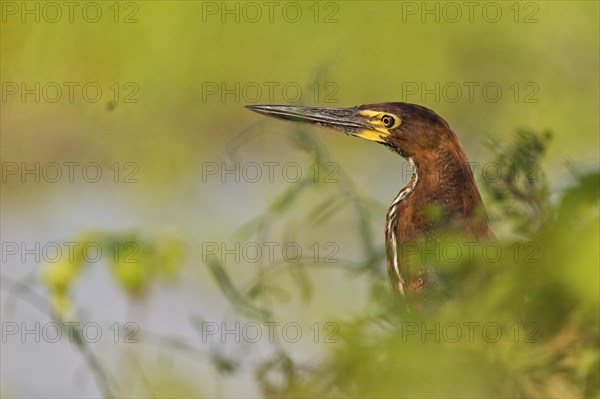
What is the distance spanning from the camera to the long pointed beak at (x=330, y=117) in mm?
3504

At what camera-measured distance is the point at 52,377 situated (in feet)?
15.4

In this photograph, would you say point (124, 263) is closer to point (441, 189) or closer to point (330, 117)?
point (441, 189)

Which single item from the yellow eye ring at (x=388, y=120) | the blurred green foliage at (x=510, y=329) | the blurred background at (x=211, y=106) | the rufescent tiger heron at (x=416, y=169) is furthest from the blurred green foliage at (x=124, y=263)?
the blurred background at (x=211, y=106)

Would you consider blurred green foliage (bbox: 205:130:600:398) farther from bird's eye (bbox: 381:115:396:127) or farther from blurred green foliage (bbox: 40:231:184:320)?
bird's eye (bbox: 381:115:396:127)

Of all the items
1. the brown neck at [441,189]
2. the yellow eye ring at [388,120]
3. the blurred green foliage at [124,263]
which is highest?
the yellow eye ring at [388,120]

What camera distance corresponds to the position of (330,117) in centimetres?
356

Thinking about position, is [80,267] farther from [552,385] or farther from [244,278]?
[244,278]

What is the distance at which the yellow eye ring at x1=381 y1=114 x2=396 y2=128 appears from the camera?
3396 millimetres

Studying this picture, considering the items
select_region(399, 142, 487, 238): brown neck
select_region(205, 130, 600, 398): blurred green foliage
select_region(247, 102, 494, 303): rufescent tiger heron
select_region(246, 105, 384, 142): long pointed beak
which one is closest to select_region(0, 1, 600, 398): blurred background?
select_region(246, 105, 384, 142): long pointed beak

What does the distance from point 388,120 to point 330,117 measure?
0.21 metres

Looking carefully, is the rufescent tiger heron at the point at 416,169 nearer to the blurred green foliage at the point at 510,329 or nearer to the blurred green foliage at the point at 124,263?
the blurred green foliage at the point at 124,263

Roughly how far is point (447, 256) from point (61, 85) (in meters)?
6.39

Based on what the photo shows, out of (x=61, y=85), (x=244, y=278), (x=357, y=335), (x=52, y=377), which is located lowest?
(x=52, y=377)

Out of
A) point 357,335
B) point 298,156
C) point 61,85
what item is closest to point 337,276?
point 357,335
